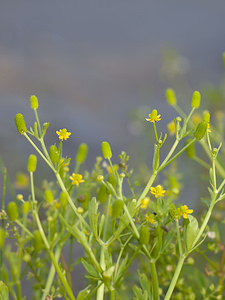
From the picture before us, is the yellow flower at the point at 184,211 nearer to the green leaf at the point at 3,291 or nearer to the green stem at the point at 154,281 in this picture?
the green stem at the point at 154,281

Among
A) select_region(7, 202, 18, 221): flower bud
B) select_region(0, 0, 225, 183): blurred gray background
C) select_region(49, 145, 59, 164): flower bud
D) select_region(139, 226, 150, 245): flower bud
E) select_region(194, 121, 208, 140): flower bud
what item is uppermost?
select_region(194, 121, 208, 140): flower bud

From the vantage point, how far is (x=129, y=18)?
9.04 feet

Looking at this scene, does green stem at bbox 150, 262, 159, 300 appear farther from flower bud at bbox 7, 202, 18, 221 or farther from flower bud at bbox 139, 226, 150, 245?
flower bud at bbox 7, 202, 18, 221

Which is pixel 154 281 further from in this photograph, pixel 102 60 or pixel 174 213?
pixel 102 60

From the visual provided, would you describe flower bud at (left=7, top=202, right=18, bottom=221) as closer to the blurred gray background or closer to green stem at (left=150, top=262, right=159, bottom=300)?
green stem at (left=150, top=262, right=159, bottom=300)

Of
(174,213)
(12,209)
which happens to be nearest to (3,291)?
(12,209)

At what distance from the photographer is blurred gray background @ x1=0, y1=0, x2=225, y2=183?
1.76 meters

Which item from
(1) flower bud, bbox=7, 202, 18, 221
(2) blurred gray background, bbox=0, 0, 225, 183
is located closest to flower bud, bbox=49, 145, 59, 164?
(1) flower bud, bbox=7, 202, 18, 221

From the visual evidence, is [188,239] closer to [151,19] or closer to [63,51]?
[63,51]

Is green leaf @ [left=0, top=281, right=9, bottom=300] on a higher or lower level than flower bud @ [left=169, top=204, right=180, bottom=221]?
lower

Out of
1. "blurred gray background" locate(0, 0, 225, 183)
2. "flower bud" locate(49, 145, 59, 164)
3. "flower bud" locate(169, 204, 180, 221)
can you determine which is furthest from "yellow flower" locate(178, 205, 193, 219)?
"blurred gray background" locate(0, 0, 225, 183)

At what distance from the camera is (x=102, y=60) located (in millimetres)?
2477

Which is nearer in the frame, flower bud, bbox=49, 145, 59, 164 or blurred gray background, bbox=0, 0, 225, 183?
flower bud, bbox=49, 145, 59, 164

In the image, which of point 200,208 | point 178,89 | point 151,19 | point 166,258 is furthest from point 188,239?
point 151,19
